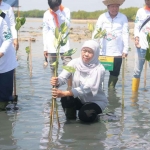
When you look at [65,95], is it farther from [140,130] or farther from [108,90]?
[108,90]

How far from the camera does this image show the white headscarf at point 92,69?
6125 millimetres

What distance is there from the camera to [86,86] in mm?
6117

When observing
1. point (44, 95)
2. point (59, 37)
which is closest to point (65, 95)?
point (59, 37)

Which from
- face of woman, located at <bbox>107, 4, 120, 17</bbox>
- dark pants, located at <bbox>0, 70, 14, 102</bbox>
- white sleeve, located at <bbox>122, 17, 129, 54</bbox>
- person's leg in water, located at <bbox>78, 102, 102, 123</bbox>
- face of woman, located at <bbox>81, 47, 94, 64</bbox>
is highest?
face of woman, located at <bbox>107, 4, 120, 17</bbox>

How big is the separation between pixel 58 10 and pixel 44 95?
1.60 metres

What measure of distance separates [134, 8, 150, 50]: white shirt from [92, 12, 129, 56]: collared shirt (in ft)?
1.49

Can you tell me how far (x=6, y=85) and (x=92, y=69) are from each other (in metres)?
1.46

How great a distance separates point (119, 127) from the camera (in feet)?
20.5

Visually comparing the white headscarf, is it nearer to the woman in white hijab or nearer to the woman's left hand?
the woman in white hijab

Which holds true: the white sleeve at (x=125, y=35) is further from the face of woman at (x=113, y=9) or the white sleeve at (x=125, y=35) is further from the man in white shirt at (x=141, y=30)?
the man in white shirt at (x=141, y=30)

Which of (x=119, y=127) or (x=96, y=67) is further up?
(x=96, y=67)

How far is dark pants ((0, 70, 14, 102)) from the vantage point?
6.89 metres

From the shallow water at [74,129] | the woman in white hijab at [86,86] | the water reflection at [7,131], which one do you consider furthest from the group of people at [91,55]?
the water reflection at [7,131]

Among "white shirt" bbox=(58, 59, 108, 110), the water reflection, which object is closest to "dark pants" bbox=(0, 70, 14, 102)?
the water reflection
